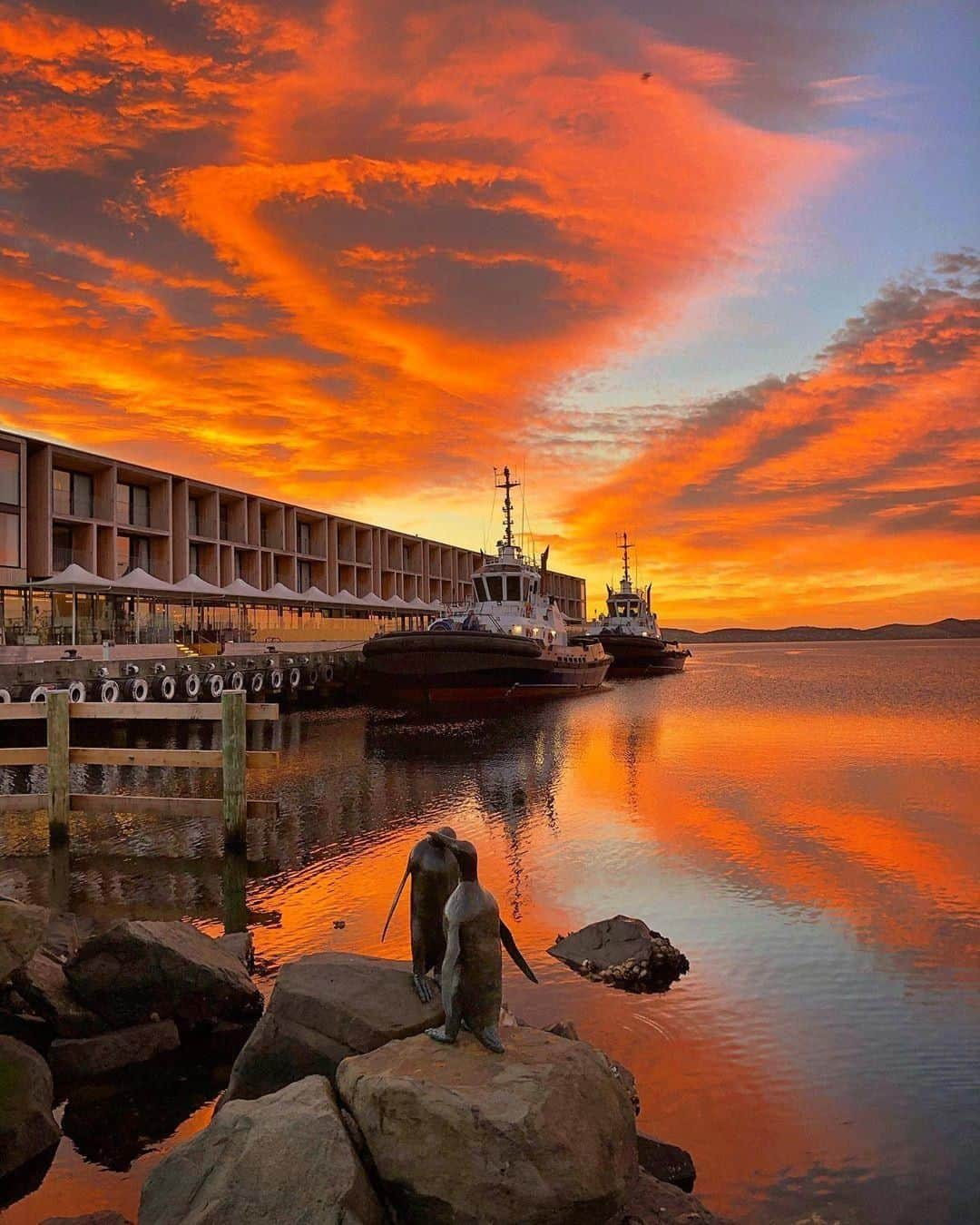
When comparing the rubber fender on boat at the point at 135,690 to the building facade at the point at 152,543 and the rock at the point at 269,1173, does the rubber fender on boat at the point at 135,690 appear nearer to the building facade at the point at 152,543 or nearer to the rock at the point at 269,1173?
the building facade at the point at 152,543

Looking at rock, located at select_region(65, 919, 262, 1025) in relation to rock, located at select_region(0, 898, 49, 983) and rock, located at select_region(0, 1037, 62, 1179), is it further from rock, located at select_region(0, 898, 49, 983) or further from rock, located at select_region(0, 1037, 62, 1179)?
rock, located at select_region(0, 1037, 62, 1179)

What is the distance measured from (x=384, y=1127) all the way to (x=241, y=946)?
466 cm

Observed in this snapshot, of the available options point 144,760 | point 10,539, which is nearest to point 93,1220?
point 144,760

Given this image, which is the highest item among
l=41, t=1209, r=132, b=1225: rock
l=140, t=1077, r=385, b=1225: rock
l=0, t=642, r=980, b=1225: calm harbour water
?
l=140, t=1077, r=385, b=1225: rock

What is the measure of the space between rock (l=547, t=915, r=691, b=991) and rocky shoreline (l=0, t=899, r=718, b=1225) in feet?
6.81

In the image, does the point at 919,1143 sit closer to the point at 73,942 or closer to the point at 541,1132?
the point at 541,1132

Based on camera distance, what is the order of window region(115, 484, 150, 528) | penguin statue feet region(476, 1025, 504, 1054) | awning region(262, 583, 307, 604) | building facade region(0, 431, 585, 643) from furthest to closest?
window region(115, 484, 150, 528), awning region(262, 583, 307, 604), building facade region(0, 431, 585, 643), penguin statue feet region(476, 1025, 504, 1054)

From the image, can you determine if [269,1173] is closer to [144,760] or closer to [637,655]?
[144,760]

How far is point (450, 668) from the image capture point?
3744 cm

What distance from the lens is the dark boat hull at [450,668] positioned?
37250mm

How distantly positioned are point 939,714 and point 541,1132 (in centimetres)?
4067

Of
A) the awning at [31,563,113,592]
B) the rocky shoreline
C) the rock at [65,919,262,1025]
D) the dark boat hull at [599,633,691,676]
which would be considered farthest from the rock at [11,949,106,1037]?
the dark boat hull at [599,633,691,676]

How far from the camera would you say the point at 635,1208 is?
14.5 feet

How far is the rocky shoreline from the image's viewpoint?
3906mm
